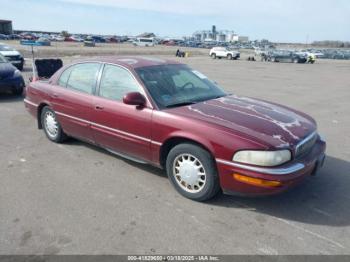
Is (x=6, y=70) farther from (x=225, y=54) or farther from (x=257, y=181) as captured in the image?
A: (x=225, y=54)

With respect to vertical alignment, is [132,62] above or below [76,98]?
above

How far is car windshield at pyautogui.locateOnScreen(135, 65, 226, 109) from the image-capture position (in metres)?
4.06

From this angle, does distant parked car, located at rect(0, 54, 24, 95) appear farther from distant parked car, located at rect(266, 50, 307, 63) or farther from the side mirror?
distant parked car, located at rect(266, 50, 307, 63)

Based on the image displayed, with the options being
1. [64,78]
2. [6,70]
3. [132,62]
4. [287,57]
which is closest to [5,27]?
[287,57]

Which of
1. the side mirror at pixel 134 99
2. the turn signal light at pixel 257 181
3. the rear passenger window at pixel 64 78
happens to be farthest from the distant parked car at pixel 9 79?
the turn signal light at pixel 257 181

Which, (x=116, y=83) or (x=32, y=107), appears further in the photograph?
(x=32, y=107)

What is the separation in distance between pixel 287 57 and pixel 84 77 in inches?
1471

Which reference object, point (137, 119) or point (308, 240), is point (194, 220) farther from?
point (137, 119)

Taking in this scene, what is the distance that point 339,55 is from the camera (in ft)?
183

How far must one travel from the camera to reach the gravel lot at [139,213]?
2941mm

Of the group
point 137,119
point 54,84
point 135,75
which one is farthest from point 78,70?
point 137,119

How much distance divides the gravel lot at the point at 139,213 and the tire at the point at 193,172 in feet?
0.47

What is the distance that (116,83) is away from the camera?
4.41 m

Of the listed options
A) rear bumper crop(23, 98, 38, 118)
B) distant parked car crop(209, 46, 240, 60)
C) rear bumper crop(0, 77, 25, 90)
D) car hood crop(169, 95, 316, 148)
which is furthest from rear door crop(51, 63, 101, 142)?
distant parked car crop(209, 46, 240, 60)
